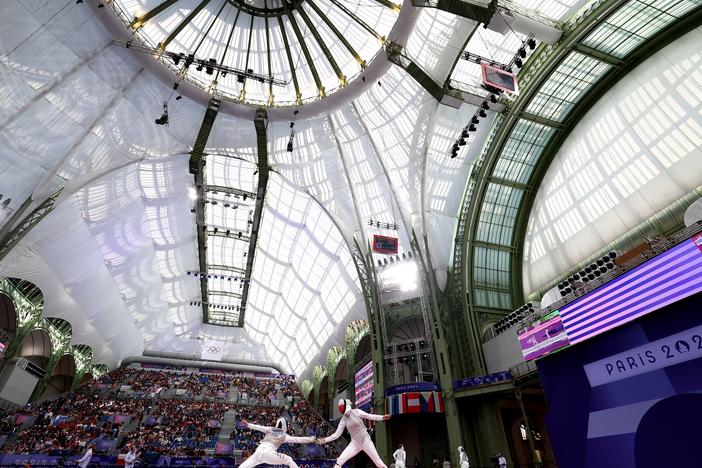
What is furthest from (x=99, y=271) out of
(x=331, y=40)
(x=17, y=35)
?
(x=331, y=40)

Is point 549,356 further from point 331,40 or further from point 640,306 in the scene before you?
point 331,40

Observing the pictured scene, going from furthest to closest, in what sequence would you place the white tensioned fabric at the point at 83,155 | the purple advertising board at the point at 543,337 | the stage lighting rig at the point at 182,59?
1. the stage lighting rig at the point at 182,59
2. the white tensioned fabric at the point at 83,155
3. the purple advertising board at the point at 543,337

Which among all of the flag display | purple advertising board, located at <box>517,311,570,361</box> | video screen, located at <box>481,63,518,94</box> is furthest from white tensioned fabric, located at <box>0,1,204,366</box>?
purple advertising board, located at <box>517,311,570,361</box>

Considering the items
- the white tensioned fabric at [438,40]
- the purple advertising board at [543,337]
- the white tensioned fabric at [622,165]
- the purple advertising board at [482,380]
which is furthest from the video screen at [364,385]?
the white tensioned fabric at [438,40]

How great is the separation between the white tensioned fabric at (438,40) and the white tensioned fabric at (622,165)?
11655 millimetres

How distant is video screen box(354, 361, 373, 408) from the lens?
102 ft

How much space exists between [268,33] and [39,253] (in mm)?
26195

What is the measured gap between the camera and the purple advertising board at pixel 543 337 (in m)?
19.4

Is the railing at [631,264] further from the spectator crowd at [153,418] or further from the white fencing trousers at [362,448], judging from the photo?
the spectator crowd at [153,418]

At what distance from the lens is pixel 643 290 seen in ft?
44.0

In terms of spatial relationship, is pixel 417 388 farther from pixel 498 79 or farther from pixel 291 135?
pixel 291 135

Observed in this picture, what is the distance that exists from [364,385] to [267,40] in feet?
93.6

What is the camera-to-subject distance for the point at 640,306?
44.2 feet

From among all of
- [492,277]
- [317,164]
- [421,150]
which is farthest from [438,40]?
[492,277]
